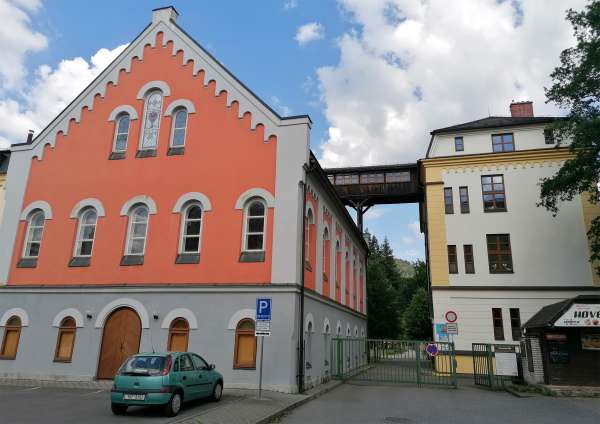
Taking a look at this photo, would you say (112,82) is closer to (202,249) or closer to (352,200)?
(202,249)

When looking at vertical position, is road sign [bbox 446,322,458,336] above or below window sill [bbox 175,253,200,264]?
below

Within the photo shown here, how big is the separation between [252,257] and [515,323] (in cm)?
1654

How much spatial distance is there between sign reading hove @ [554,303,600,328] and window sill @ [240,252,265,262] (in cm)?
1091

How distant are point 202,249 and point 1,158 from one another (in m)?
21.5

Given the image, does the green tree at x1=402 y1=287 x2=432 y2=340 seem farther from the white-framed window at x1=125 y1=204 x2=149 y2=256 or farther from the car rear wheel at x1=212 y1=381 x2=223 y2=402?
the car rear wheel at x1=212 y1=381 x2=223 y2=402

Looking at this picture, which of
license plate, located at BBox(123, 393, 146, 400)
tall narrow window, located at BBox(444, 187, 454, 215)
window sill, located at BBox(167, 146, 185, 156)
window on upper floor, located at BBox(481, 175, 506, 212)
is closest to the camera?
license plate, located at BBox(123, 393, 146, 400)

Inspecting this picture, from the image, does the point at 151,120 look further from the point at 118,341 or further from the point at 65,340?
the point at 65,340

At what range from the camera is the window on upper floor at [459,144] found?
27578mm

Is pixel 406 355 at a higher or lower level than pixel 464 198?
lower

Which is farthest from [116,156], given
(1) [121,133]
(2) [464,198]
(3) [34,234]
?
(2) [464,198]

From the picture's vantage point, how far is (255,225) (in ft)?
53.9

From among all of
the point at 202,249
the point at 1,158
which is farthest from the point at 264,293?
the point at 1,158

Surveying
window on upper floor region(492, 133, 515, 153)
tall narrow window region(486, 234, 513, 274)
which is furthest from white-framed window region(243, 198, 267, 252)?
window on upper floor region(492, 133, 515, 153)

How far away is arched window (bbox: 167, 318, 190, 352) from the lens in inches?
621
